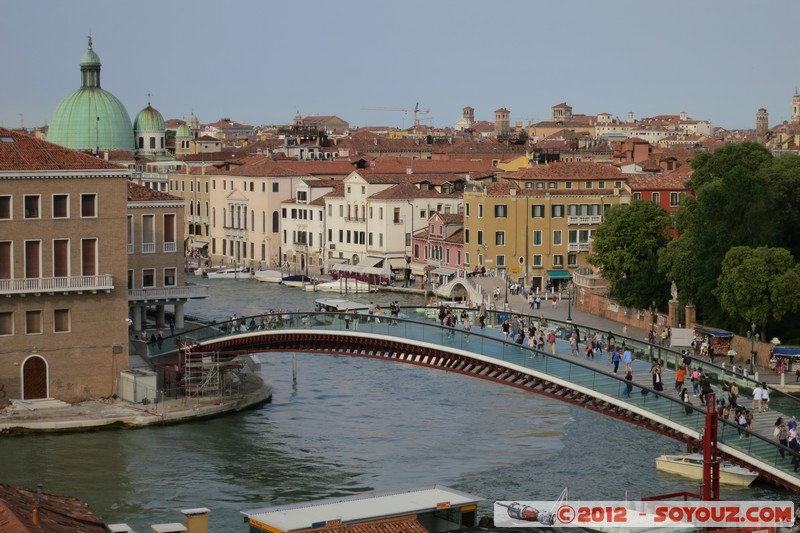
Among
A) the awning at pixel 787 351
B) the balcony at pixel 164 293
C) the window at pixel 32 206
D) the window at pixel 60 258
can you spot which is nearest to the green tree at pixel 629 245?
the awning at pixel 787 351

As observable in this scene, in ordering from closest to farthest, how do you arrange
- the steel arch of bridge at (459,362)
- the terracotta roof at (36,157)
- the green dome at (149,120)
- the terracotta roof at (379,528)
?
1. the terracotta roof at (379,528)
2. the steel arch of bridge at (459,362)
3. the terracotta roof at (36,157)
4. the green dome at (149,120)

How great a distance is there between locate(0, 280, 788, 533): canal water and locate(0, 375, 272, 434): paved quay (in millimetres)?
242

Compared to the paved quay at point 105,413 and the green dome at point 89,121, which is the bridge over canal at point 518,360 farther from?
the green dome at point 89,121

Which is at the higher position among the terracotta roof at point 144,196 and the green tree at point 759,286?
Result: the terracotta roof at point 144,196

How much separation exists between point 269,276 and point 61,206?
29.3 meters

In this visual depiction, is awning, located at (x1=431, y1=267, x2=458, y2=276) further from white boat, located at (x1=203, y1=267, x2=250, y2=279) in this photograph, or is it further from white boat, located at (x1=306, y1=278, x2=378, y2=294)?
white boat, located at (x1=203, y1=267, x2=250, y2=279)

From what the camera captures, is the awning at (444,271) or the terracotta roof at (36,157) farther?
the awning at (444,271)

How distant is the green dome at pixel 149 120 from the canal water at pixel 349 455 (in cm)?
6091

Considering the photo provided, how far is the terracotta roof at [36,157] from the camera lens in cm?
2797

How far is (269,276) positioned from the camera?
57.7 m

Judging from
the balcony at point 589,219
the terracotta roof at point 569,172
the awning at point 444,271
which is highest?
the terracotta roof at point 569,172

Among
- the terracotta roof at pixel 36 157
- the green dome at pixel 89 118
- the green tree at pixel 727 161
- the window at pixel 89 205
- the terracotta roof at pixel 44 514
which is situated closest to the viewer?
the terracotta roof at pixel 44 514

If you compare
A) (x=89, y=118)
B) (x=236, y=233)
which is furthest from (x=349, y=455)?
(x=89, y=118)

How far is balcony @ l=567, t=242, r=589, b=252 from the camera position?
164ft
